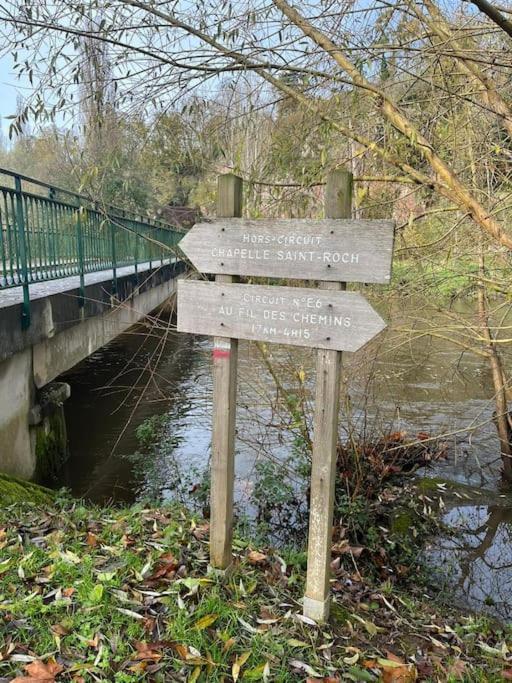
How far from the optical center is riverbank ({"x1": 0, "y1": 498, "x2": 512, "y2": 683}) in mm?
2221

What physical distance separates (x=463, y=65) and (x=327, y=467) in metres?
3.24

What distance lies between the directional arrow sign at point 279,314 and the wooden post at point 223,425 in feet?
0.40

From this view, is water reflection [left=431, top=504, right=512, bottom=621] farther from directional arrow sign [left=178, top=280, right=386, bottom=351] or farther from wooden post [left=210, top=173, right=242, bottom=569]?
directional arrow sign [left=178, top=280, right=386, bottom=351]

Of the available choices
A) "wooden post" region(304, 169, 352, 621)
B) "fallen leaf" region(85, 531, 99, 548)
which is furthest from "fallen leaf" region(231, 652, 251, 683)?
"fallen leaf" region(85, 531, 99, 548)

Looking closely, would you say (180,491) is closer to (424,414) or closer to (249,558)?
(249,558)

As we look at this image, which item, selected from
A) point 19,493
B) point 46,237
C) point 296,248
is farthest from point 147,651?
point 46,237

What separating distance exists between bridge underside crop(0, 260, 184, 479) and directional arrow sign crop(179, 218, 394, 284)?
2.32 m

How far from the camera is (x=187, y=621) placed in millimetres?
2447

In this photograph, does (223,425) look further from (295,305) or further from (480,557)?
(480,557)

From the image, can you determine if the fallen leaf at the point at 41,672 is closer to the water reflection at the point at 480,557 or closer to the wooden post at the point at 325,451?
the wooden post at the point at 325,451

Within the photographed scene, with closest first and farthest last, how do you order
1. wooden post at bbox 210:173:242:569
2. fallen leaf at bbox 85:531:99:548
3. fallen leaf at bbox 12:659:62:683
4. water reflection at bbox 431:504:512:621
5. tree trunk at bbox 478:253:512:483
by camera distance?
fallen leaf at bbox 12:659:62:683 < wooden post at bbox 210:173:242:569 < fallen leaf at bbox 85:531:99:548 < water reflection at bbox 431:504:512:621 < tree trunk at bbox 478:253:512:483

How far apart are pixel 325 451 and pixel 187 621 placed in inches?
40.8

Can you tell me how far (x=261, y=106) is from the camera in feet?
12.9

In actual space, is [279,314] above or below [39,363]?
above
